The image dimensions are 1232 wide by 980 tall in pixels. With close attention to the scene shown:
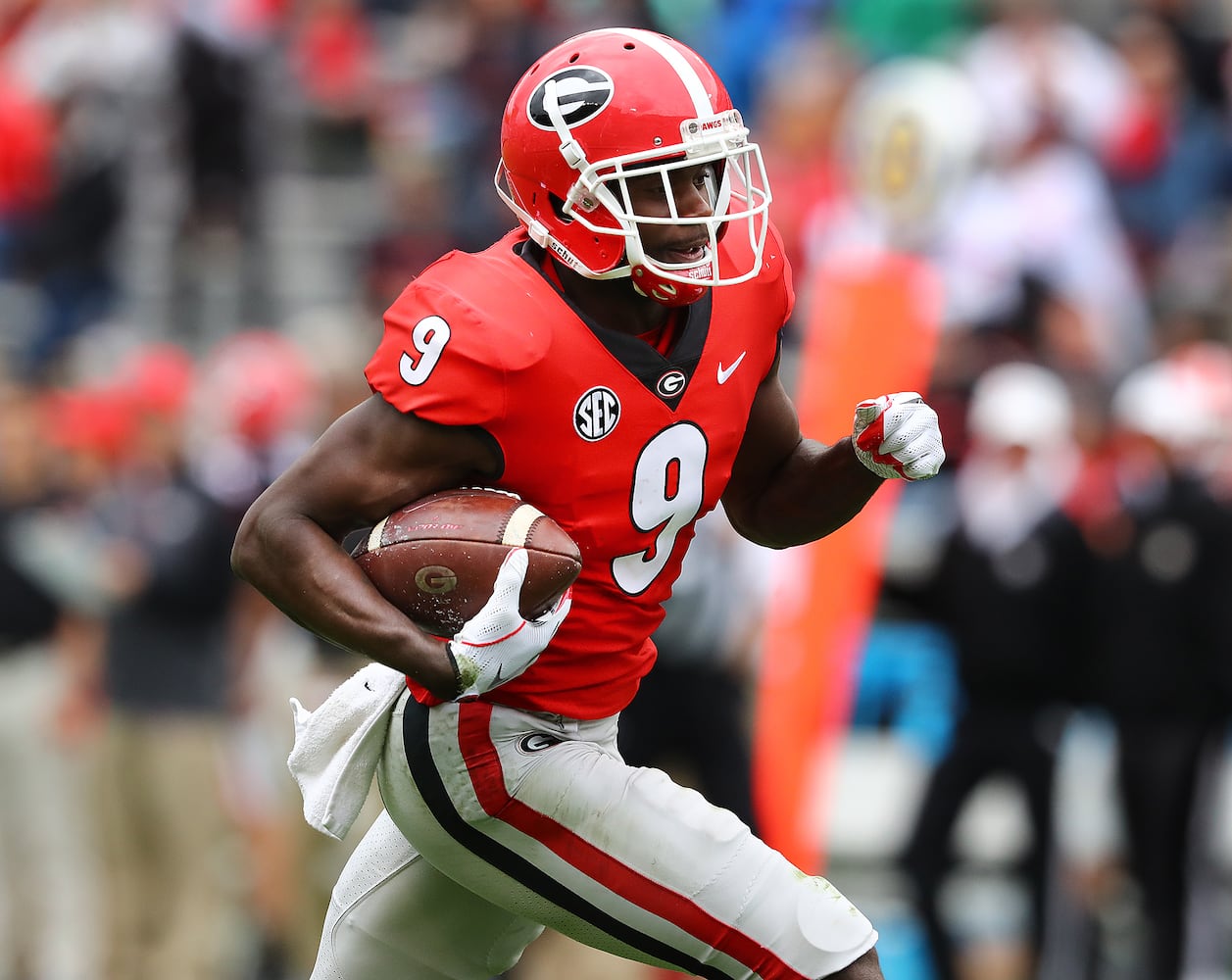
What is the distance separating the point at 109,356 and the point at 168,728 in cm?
249

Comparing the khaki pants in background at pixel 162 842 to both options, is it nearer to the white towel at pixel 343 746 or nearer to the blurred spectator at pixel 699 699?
the blurred spectator at pixel 699 699

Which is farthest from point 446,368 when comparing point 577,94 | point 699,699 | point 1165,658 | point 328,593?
point 1165,658

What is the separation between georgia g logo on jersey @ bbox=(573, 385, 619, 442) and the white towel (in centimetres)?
57

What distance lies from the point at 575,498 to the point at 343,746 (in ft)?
2.01

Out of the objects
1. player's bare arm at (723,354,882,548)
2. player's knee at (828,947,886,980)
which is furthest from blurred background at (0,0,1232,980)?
player's knee at (828,947,886,980)

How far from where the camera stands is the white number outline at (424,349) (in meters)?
3.15

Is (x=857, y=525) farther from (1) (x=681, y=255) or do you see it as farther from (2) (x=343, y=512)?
(2) (x=343, y=512)

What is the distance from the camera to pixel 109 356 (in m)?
9.27

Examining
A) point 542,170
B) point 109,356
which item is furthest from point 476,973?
point 109,356

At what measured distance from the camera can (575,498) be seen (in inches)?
130

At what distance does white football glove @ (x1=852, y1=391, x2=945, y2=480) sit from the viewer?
11.3ft

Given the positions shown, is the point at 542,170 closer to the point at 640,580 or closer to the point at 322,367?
the point at 640,580

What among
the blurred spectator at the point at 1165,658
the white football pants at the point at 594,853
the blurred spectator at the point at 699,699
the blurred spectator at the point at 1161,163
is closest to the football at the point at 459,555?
the white football pants at the point at 594,853

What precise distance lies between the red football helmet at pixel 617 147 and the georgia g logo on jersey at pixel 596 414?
0.20 meters
